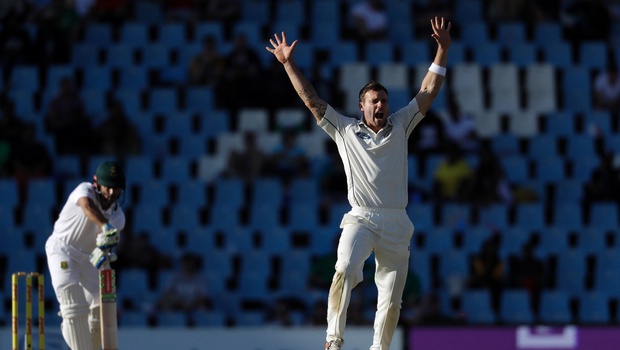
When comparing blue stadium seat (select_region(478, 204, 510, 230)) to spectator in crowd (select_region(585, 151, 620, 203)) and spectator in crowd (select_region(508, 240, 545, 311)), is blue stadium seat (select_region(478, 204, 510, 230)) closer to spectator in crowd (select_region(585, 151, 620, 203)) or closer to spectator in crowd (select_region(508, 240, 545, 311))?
spectator in crowd (select_region(508, 240, 545, 311))

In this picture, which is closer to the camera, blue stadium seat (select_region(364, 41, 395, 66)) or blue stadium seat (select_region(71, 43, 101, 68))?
blue stadium seat (select_region(364, 41, 395, 66))

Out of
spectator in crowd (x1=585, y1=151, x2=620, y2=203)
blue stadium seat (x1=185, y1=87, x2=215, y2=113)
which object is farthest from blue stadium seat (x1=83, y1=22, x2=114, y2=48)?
spectator in crowd (x1=585, y1=151, x2=620, y2=203)

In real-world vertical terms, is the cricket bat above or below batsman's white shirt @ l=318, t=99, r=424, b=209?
below

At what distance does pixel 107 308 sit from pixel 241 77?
22.9ft

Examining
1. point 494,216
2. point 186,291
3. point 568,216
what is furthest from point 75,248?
point 568,216

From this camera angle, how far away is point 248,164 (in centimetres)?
1423

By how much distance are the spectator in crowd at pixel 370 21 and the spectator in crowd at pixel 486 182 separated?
2.47 meters

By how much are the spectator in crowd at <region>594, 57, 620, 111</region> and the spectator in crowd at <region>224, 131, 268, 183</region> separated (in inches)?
164

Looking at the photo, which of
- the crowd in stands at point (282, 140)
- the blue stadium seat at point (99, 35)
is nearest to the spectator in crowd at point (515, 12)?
the crowd in stands at point (282, 140)

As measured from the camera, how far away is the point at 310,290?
43.1 feet

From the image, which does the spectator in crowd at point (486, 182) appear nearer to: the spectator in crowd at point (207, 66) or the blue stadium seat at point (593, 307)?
the blue stadium seat at point (593, 307)

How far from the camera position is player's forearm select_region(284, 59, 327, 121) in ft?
26.1

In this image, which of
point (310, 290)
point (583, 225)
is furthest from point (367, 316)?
point (583, 225)

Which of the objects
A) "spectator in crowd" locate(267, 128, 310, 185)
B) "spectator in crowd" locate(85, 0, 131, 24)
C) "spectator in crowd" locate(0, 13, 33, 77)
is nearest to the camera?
"spectator in crowd" locate(267, 128, 310, 185)
